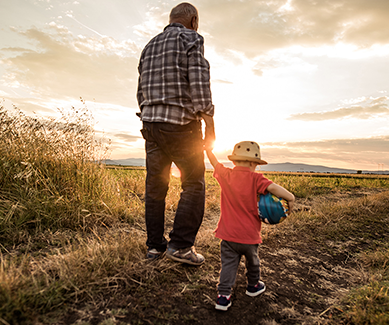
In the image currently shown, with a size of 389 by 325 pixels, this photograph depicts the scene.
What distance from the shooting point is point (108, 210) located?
159 inches

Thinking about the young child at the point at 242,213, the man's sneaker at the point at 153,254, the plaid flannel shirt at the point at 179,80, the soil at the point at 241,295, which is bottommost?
the soil at the point at 241,295

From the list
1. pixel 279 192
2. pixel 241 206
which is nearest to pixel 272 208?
pixel 279 192

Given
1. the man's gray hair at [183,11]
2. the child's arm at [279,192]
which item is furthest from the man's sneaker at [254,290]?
the man's gray hair at [183,11]

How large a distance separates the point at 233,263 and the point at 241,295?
0.34 m

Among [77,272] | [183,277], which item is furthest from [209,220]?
[77,272]

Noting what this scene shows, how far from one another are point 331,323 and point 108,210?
321 cm

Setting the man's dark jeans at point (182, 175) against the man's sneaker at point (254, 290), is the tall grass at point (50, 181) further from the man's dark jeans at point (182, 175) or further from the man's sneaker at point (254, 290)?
the man's sneaker at point (254, 290)

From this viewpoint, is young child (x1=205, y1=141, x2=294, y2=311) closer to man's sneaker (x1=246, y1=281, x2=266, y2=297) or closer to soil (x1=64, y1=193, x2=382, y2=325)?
man's sneaker (x1=246, y1=281, x2=266, y2=297)

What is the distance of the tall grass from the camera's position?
3.51 metres

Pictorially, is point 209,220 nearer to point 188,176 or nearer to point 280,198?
point 188,176

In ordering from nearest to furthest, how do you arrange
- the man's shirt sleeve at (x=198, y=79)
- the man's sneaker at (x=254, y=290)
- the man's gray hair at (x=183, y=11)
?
the man's sneaker at (x=254, y=290), the man's shirt sleeve at (x=198, y=79), the man's gray hair at (x=183, y=11)

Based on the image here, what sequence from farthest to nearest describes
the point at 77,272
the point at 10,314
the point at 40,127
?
the point at 40,127
the point at 77,272
the point at 10,314

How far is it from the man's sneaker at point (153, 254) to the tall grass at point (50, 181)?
4.04ft

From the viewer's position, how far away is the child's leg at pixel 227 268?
2.15 meters
